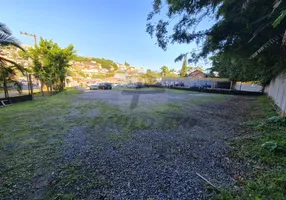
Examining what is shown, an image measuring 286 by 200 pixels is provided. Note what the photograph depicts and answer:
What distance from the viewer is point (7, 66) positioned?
7.25 m

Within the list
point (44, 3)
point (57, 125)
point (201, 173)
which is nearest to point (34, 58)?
point (44, 3)

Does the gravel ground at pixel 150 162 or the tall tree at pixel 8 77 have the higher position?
the tall tree at pixel 8 77

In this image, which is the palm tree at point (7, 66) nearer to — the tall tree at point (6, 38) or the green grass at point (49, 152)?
the tall tree at point (6, 38)

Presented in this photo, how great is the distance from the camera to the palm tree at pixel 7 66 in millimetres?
6021

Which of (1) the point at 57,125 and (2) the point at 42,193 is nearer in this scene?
(2) the point at 42,193

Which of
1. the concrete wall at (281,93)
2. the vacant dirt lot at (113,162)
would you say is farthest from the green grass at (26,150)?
the concrete wall at (281,93)

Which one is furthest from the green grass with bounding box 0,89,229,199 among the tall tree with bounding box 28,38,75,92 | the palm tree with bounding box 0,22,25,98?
the tall tree with bounding box 28,38,75,92

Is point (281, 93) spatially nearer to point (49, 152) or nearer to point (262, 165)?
point (262, 165)

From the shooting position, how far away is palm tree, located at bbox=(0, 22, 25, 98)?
6021mm


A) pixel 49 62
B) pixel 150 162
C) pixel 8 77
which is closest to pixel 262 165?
pixel 150 162

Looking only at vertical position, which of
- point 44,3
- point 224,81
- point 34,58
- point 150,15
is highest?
point 44,3

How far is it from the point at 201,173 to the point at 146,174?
33.5 inches

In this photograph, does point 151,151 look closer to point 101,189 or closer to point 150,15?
point 101,189

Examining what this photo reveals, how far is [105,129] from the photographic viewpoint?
14.2 ft
